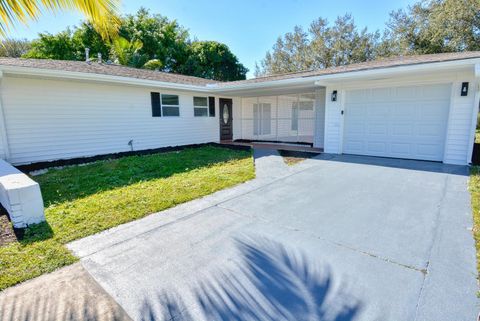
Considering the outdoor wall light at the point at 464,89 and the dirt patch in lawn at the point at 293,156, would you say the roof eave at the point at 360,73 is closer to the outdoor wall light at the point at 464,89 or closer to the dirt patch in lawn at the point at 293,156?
the outdoor wall light at the point at 464,89

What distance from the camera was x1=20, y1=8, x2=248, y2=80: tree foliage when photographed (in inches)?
814

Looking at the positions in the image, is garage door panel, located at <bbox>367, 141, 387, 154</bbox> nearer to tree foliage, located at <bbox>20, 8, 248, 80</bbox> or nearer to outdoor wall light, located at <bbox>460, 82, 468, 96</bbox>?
outdoor wall light, located at <bbox>460, 82, 468, 96</bbox>

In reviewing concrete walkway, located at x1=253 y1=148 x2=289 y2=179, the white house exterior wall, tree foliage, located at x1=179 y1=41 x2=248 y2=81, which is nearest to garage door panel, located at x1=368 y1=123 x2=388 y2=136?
the white house exterior wall

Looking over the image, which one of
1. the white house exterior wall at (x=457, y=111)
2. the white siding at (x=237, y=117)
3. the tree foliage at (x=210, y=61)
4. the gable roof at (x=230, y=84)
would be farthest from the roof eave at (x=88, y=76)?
the tree foliage at (x=210, y=61)

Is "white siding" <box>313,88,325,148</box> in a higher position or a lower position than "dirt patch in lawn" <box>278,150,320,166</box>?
higher

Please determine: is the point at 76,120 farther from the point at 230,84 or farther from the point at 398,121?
the point at 398,121

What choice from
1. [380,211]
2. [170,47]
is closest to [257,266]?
[380,211]

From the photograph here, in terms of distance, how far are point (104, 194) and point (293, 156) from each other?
19.2 feet

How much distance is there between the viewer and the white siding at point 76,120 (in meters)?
6.80

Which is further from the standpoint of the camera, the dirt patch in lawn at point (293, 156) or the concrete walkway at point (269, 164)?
the dirt patch in lawn at point (293, 156)

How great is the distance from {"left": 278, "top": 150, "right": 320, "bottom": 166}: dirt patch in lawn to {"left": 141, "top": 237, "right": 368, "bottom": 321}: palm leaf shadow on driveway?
5.17 meters

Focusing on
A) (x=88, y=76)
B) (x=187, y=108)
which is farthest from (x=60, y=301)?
(x=187, y=108)

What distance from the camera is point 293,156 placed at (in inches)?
342

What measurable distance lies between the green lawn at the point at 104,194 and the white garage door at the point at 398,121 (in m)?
3.84
